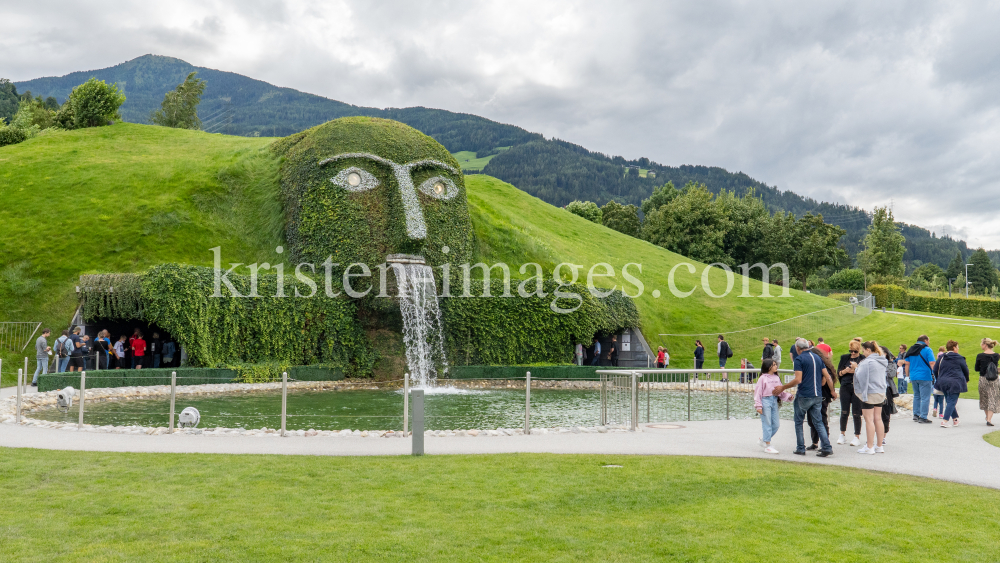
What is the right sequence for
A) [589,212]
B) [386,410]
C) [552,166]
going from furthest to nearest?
[552,166] < [589,212] < [386,410]

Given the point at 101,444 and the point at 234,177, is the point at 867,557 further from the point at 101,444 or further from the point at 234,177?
the point at 234,177

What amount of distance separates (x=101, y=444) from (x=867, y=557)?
1078 centimetres

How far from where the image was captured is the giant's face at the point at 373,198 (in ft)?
88.5

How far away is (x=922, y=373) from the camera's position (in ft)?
46.8

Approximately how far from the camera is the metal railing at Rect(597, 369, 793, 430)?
1412cm

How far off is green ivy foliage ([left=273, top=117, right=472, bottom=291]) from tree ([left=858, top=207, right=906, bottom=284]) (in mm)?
60705

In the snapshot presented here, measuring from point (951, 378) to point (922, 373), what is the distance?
25.8 inches

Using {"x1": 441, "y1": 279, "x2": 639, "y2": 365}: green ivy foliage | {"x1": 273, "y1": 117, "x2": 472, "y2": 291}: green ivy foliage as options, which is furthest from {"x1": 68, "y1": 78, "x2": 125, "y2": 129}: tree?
{"x1": 441, "y1": 279, "x2": 639, "y2": 365}: green ivy foliage

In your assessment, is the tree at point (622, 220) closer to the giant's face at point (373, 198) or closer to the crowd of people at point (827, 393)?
the giant's face at point (373, 198)

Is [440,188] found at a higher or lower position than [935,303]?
higher

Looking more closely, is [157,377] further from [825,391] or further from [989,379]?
[989,379]

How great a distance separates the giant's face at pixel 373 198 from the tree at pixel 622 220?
1867 inches

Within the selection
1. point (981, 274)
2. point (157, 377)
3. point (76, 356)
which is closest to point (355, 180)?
point (76, 356)

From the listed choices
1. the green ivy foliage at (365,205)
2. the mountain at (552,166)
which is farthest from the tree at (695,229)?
the mountain at (552,166)
